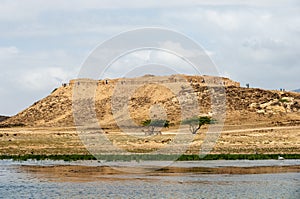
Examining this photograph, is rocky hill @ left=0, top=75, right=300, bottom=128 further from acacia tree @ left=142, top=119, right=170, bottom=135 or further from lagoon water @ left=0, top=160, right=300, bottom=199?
lagoon water @ left=0, top=160, right=300, bottom=199

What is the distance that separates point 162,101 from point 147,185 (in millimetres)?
114543

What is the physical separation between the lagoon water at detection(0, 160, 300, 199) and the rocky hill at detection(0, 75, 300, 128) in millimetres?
78599

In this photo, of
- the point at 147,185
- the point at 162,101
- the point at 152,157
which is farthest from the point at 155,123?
the point at 147,185

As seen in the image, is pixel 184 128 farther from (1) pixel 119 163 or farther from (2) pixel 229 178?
(2) pixel 229 178

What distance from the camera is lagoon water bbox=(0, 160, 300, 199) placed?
1451 inches

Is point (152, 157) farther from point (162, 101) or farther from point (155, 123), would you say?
point (162, 101)

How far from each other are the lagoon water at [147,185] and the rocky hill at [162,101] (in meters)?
78.6

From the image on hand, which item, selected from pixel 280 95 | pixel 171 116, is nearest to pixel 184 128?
pixel 171 116

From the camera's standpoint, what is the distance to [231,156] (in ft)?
209

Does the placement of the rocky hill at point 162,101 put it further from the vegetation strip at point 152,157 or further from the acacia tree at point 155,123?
the vegetation strip at point 152,157

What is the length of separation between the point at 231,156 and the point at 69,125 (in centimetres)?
9217

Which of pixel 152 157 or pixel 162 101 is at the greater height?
pixel 162 101

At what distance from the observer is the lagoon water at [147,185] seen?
121ft

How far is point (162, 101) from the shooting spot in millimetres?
155750
